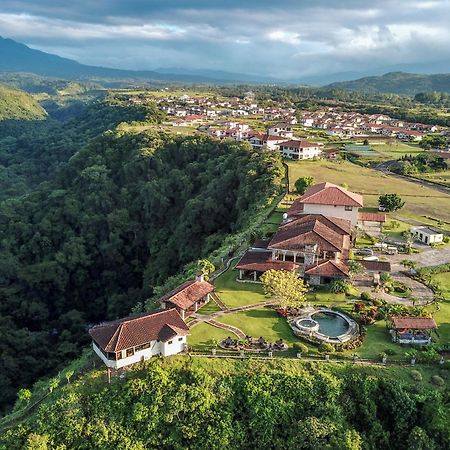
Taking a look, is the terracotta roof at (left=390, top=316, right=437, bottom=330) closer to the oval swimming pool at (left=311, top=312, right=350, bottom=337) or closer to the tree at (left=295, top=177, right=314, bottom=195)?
the oval swimming pool at (left=311, top=312, right=350, bottom=337)

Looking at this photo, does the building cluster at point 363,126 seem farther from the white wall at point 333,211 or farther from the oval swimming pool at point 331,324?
the oval swimming pool at point 331,324

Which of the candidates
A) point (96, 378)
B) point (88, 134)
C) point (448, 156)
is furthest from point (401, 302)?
point (88, 134)

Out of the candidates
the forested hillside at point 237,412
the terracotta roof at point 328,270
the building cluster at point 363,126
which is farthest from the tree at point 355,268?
the building cluster at point 363,126

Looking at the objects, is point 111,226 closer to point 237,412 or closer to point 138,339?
point 138,339

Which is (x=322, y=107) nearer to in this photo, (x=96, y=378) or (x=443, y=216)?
(x=443, y=216)

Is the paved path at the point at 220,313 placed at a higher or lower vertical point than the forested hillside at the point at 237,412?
higher
